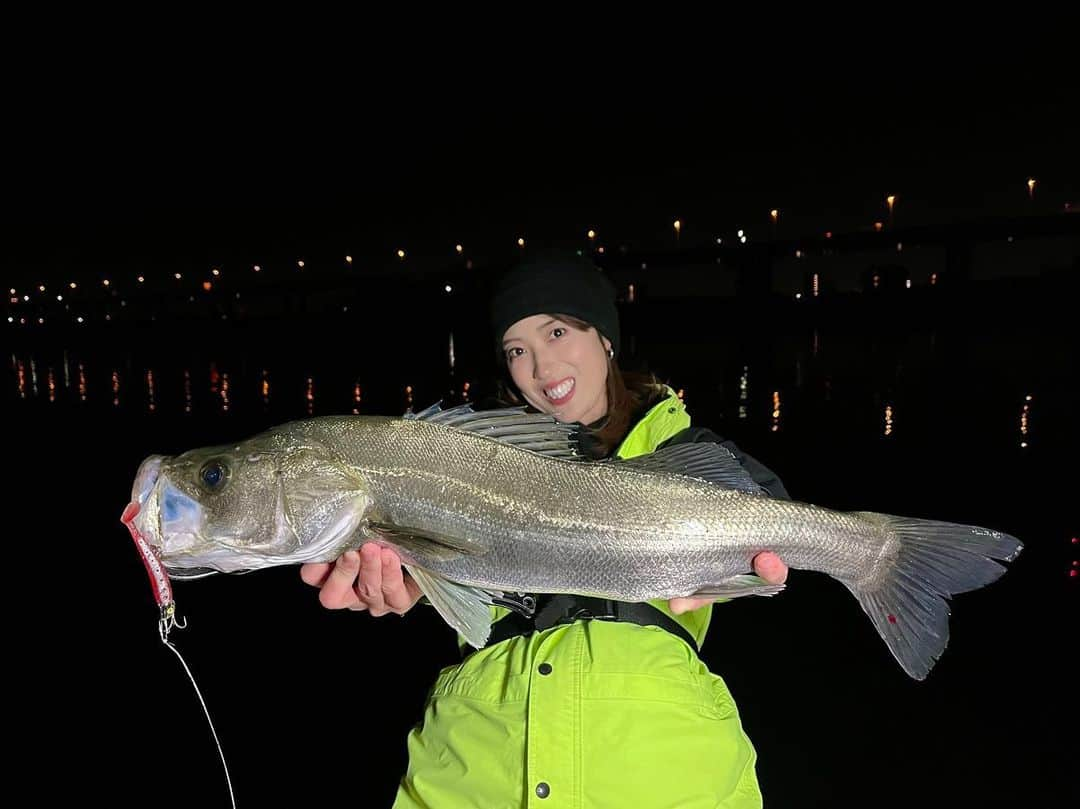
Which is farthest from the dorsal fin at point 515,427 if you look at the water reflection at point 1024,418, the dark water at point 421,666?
the water reflection at point 1024,418

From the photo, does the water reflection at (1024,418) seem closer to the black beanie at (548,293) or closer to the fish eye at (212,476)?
the black beanie at (548,293)

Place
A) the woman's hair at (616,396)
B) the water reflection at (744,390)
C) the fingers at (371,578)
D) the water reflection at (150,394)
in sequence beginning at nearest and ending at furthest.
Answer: the fingers at (371,578) → the woman's hair at (616,396) → the water reflection at (744,390) → the water reflection at (150,394)

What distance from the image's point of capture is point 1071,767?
4816 millimetres

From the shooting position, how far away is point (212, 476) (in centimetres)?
275

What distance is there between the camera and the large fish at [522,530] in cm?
276

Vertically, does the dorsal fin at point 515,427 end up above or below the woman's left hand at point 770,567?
above

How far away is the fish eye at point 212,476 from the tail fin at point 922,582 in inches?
101

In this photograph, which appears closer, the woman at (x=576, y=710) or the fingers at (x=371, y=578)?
the woman at (x=576, y=710)

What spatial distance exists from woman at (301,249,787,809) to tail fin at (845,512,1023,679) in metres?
0.47

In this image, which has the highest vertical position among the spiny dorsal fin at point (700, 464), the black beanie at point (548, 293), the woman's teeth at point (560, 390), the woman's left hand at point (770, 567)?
the black beanie at point (548, 293)

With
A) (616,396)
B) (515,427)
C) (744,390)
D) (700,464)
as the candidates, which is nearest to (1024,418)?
(744,390)

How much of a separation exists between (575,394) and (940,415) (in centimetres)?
1747

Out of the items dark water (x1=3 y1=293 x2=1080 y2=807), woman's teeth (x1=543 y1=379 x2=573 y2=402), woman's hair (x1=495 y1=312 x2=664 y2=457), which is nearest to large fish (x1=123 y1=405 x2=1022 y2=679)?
woman's hair (x1=495 y1=312 x2=664 y2=457)

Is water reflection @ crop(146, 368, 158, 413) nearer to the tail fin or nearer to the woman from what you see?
the woman
